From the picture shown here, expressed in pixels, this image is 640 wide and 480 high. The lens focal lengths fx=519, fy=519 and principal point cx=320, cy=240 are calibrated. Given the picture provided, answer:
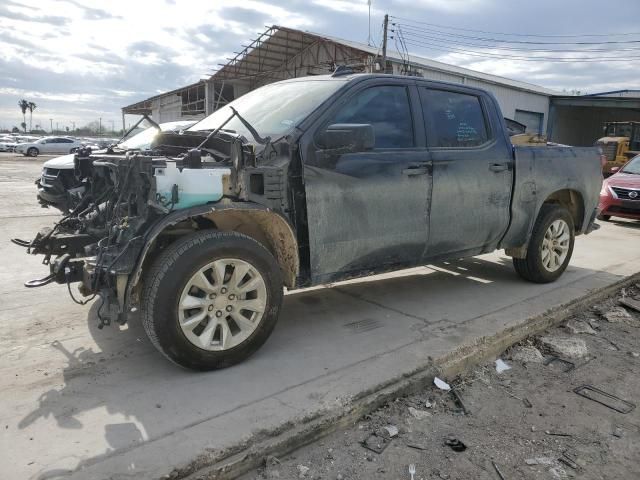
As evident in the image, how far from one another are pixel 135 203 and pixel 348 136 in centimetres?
139

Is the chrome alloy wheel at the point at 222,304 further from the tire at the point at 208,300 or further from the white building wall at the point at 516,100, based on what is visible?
the white building wall at the point at 516,100

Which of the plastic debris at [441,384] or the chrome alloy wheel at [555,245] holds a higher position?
the chrome alloy wheel at [555,245]

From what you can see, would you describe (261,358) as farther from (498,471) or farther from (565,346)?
(565,346)

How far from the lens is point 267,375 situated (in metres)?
3.22

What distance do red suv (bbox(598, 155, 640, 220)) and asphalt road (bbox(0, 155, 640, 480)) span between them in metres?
5.40

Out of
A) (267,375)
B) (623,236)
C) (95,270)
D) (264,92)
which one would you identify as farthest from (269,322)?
(623,236)

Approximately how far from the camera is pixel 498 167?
468 cm

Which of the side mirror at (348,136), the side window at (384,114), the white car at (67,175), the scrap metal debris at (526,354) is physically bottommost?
the scrap metal debris at (526,354)

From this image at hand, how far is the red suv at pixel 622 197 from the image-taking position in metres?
10.1

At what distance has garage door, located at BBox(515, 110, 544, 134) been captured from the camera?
24562 millimetres

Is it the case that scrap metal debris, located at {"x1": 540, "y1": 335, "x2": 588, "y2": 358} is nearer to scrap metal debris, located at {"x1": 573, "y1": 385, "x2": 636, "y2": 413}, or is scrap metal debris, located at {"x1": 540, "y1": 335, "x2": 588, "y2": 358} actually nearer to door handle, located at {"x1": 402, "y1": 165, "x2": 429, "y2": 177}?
scrap metal debris, located at {"x1": 573, "y1": 385, "x2": 636, "y2": 413}

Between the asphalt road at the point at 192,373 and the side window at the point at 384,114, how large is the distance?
4.84 ft

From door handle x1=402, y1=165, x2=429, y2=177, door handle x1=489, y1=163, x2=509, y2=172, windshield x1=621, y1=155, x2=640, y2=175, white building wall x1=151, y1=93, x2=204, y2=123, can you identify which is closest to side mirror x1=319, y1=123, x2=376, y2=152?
door handle x1=402, y1=165, x2=429, y2=177

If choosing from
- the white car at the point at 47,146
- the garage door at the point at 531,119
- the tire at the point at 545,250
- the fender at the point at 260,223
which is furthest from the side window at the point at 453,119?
the white car at the point at 47,146
